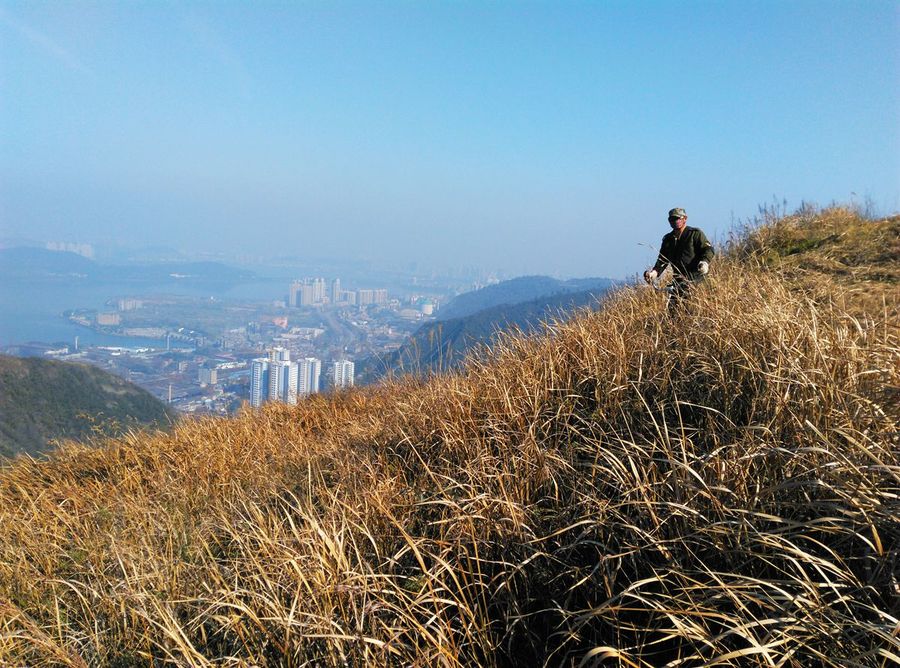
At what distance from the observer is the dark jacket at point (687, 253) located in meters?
6.13

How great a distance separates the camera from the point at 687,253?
245 inches

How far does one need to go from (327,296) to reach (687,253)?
173374 millimetres

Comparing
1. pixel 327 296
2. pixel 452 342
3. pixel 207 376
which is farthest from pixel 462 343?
pixel 327 296

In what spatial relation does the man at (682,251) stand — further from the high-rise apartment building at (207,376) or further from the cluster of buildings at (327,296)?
the cluster of buildings at (327,296)

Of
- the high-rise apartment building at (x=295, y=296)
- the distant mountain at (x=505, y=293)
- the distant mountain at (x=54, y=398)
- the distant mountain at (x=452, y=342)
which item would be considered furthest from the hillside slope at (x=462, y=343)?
the high-rise apartment building at (x=295, y=296)

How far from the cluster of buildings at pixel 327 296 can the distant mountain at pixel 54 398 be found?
107441 mm

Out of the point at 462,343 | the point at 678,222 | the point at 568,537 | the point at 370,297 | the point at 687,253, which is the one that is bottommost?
the point at 568,537

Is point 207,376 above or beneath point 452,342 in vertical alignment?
beneath

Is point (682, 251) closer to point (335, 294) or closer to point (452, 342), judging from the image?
point (452, 342)

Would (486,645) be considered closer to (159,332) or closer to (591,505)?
(591,505)

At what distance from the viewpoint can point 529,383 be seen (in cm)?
393

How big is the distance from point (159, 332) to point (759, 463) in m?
141

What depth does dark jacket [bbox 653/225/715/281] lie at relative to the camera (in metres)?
6.13

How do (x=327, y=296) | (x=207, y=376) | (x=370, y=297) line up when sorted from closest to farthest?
(x=207, y=376), (x=370, y=297), (x=327, y=296)
